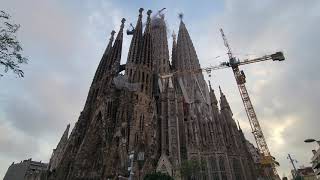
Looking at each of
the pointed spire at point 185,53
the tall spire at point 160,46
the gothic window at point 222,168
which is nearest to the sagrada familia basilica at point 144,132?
the gothic window at point 222,168

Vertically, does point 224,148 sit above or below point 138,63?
below

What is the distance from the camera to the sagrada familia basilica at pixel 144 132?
41.6 m

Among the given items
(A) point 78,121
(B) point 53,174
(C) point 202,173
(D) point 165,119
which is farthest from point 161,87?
(B) point 53,174

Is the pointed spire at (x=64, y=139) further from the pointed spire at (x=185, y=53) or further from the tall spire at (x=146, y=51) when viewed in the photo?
the pointed spire at (x=185, y=53)

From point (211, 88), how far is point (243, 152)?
55.4ft

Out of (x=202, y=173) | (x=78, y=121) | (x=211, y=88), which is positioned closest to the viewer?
(x=202, y=173)

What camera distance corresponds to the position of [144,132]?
1768 inches

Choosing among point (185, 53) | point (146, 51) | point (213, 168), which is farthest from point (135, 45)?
point (213, 168)

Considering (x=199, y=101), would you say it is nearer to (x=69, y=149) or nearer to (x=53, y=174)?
(x=69, y=149)

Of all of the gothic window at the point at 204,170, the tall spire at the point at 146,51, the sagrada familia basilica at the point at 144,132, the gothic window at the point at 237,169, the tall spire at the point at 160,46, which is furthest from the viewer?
the tall spire at the point at 160,46

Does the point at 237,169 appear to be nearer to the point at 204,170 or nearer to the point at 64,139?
the point at 204,170

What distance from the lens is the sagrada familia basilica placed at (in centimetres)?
4159

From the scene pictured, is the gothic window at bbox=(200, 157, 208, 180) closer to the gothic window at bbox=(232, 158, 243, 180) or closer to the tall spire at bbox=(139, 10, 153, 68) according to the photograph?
the gothic window at bbox=(232, 158, 243, 180)

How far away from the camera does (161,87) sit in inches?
2290
